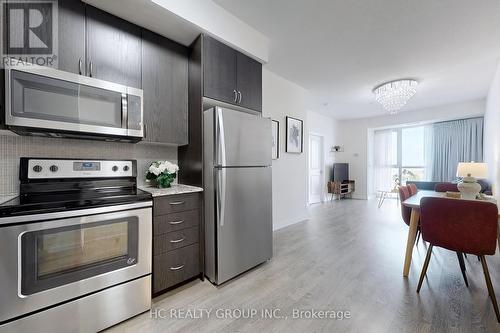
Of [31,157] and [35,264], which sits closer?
[35,264]

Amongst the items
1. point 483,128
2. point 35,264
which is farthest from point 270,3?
point 483,128

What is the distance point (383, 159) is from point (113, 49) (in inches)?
307

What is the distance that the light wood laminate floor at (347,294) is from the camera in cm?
145

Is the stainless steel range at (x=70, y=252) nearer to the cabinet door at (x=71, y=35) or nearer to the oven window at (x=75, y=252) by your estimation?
the oven window at (x=75, y=252)

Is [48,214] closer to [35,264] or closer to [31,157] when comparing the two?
[35,264]

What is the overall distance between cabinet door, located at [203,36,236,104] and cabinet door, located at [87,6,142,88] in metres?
0.60

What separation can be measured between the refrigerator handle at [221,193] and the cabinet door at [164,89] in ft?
1.96

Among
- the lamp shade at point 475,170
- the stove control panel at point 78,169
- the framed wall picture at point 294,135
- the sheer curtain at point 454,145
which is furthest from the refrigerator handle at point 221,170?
the sheer curtain at point 454,145

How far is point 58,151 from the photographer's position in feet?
5.46

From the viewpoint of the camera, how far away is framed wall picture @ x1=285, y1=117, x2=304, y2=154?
3.78 m

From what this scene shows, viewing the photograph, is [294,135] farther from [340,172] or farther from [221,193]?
[340,172]

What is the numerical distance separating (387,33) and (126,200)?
3274 millimetres

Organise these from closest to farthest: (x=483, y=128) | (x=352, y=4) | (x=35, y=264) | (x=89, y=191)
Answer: (x=35, y=264) < (x=89, y=191) < (x=352, y=4) < (x=483, y=128)

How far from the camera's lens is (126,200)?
1.46 meters
